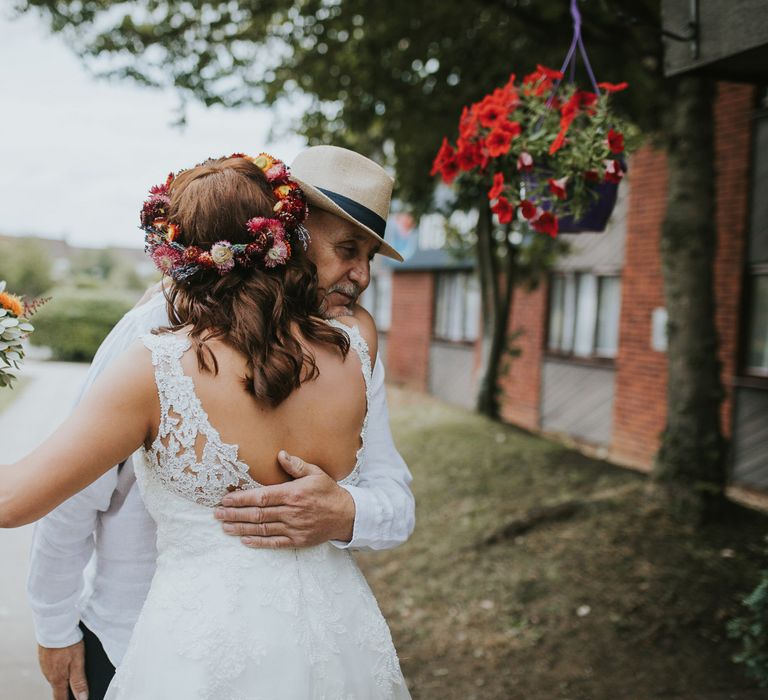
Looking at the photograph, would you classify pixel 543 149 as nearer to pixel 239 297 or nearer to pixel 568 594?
pixel 239 297

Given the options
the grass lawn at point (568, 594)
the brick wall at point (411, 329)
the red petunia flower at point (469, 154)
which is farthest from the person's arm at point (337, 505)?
the brick wall at point (411, 329)

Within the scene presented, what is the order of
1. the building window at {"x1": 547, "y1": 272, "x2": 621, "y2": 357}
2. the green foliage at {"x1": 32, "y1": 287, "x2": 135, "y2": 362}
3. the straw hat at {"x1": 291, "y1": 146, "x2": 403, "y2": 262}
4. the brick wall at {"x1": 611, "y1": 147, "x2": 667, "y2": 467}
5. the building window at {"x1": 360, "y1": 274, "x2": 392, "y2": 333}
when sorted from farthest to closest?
the green foliage at {"x1": 32, "y1": 287, "x2": 135, "y2": 362} < the building window at {"x1": 360, "y1": 274, "x2": 392, "y2": 333} < the building window at {"x1": 547, "y1": 272, "x2": 621, "y2": 357} < the brick wall at {"x1": 611, "y1": 147, "x2": 667, "y2": 467} < the straw hat at {"x1": 291, "y1": 146, "x2": 403, "y2": 262}

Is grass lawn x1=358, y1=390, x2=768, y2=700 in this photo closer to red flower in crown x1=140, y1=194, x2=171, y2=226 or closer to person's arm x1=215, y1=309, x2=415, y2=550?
person's arm x1=215, y1=309, x2=415, y2=550

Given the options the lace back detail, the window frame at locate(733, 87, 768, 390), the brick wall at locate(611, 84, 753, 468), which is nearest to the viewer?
the lace back detail

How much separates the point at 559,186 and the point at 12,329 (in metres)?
2.02

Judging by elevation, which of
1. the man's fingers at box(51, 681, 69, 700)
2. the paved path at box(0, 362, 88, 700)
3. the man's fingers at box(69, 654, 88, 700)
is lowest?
the paved path at box(0, 362, 88, 700)

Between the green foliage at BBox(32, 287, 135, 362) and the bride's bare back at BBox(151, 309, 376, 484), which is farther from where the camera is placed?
the green foliage at BBox(32, 287, 135, 362)

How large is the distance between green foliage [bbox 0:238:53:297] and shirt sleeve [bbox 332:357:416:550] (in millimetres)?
40250

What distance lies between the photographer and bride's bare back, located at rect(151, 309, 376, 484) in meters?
1.77

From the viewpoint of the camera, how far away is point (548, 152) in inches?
122

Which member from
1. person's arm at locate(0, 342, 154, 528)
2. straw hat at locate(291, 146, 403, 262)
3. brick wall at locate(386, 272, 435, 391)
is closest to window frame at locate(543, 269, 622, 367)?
brick wall at locate(386, 272, 435, 391)

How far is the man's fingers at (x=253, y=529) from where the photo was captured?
6.06ft

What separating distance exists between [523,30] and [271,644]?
6384 mm

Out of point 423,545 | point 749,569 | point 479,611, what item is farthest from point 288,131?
Result: point 749,569
